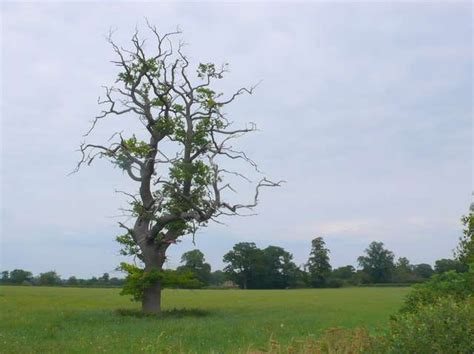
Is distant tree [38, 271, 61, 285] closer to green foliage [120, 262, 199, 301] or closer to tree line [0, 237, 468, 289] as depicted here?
tree line [0, 237, 468, 289]

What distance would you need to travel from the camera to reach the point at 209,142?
3077 centimetres

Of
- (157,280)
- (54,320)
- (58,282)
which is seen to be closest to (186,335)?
(54,320)

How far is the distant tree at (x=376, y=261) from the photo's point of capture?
431ft

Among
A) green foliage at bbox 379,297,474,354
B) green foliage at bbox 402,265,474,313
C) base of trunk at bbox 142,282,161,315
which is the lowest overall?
green foliage at bbox 379,297,474,354

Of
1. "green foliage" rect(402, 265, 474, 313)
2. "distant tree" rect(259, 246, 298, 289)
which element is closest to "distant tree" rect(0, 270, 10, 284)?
"distant tree" rect(259, 246, 298, 289)

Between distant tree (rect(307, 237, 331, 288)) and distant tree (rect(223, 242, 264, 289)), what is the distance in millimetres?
11592

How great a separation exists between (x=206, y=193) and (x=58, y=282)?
307ft

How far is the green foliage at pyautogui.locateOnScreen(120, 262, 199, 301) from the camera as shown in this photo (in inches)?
1150

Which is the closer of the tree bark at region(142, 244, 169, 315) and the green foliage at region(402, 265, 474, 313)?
the green foliage at region(402, 265, 474, 313)

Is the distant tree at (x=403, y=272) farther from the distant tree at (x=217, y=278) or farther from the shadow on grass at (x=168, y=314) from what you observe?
the shadow on grass at (x=168, y=314)

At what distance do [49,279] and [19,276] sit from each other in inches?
197

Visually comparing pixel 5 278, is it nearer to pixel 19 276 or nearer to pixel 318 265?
pixel 19 276

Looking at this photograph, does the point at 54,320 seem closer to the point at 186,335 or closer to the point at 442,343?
the point at 186,335

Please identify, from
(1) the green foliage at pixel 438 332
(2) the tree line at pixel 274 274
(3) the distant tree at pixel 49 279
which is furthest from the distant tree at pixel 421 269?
(1) the green foliage at pixel 438 332
